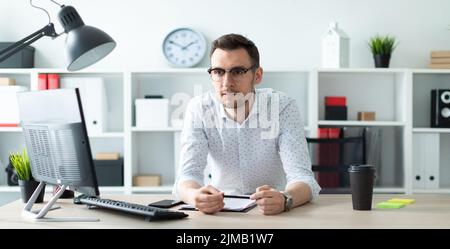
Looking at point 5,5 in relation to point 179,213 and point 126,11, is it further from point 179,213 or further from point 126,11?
point 179,213

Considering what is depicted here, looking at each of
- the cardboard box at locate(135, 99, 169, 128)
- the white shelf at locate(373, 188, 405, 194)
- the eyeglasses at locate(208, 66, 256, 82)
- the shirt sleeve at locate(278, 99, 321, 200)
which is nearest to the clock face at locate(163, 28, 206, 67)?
the cardboard box at locate(135, 99, 169, 128)

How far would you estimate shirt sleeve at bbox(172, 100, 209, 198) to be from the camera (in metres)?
2.31

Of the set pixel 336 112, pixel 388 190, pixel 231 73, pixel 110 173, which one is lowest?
pixel 388 190

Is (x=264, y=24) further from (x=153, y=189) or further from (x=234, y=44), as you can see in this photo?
(x=234, y=44)

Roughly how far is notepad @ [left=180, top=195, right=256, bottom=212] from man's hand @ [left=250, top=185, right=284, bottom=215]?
7cm

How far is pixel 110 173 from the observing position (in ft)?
13.0

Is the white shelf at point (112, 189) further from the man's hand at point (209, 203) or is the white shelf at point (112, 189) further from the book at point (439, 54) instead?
the book at point (439, 54)

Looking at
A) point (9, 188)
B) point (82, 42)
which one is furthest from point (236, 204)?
point (9, 188)

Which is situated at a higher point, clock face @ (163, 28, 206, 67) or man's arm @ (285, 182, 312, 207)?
clock face @ (163, 28, 206, 67)

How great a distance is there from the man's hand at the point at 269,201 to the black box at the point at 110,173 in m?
2.25

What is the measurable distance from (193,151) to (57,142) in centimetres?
64

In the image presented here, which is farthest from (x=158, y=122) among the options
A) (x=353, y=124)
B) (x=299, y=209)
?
(x=299, y=209)

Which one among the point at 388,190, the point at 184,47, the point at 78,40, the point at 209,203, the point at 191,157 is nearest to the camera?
the point at 209,203

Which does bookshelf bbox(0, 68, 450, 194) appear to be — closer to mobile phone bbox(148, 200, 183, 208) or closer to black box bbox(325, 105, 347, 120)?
black box bbox(325, 105, 347, 120)
